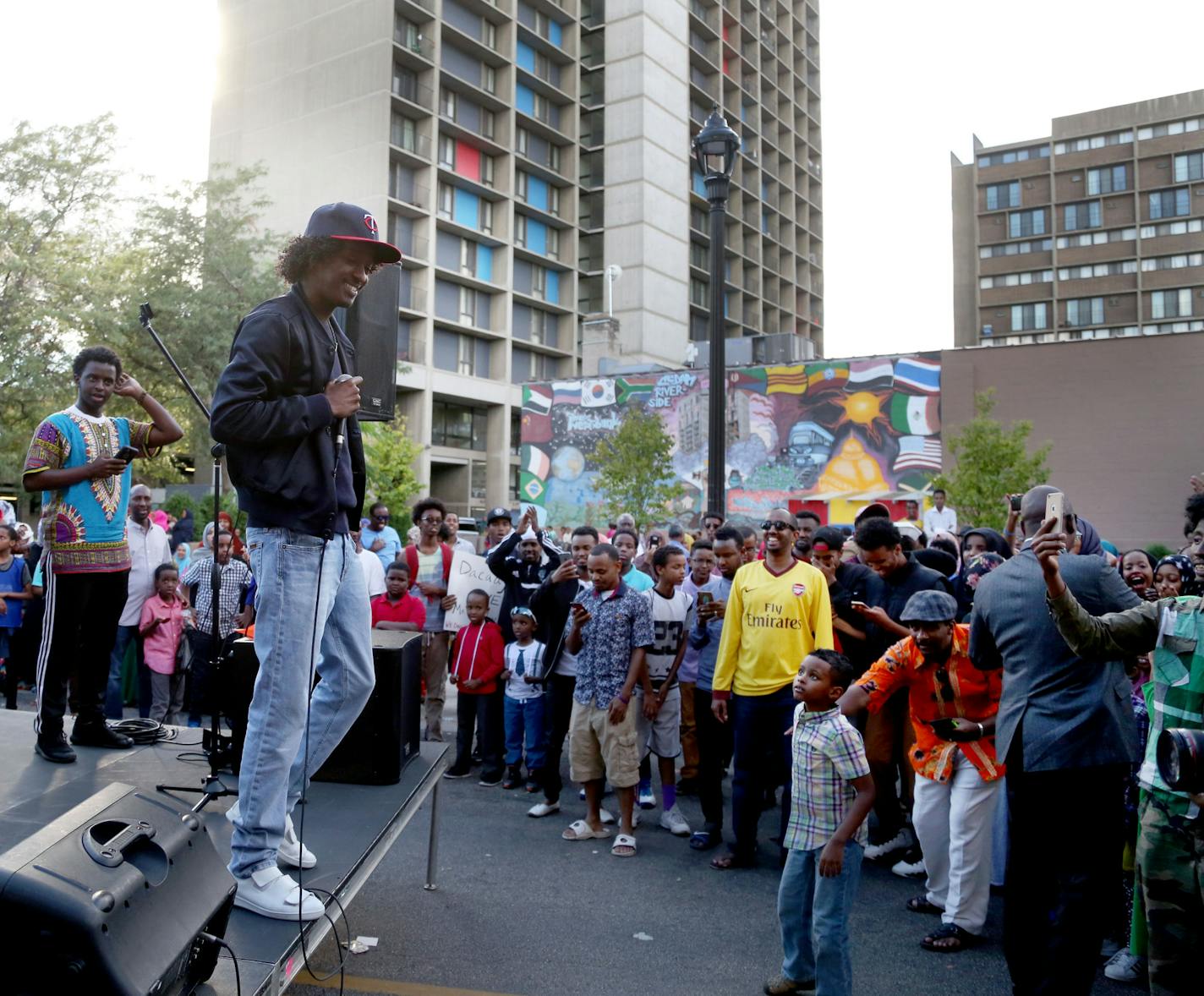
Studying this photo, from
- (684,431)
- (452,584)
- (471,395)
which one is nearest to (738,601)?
(452,584)

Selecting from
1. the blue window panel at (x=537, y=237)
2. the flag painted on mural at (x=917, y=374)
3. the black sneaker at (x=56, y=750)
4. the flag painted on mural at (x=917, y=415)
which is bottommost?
the black sneaker at (x=56, y=750)

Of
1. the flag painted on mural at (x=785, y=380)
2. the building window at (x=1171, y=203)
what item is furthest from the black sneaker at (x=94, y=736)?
the building window at (x=1171, y=203)

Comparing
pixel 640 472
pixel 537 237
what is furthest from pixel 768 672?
pixel 537 237

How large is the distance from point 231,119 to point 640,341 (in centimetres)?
2595

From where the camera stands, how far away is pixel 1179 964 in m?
3.09

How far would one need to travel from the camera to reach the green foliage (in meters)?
36.2

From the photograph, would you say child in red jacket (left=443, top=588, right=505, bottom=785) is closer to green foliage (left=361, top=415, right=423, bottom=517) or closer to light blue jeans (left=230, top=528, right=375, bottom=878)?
light blue jeans (left=230, top=528, right=375, bottom=878)

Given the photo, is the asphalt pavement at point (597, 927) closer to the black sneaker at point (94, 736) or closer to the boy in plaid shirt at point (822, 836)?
the boy in plaid shirt at point (822, 836)

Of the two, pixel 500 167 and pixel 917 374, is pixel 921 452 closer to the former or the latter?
pixel 917 374

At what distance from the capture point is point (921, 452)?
102 feet

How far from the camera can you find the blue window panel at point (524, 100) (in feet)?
160

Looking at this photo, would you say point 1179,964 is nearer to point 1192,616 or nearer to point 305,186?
point 1192,616

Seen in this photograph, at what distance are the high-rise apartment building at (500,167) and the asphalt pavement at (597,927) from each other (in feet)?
113

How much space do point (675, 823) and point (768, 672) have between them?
144cm
